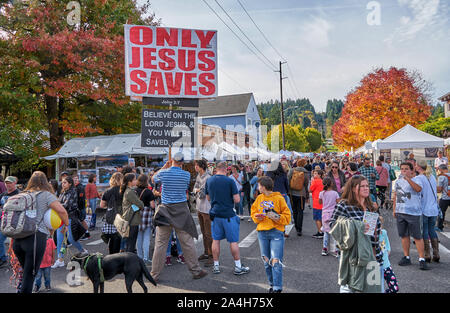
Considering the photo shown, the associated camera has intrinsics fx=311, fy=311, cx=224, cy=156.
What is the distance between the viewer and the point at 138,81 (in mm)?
7719

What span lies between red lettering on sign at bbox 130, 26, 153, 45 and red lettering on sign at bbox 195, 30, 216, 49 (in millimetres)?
1272

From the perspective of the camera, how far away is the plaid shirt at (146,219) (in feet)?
19.6

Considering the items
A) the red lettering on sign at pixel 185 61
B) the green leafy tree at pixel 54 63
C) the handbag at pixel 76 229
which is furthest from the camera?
the green leafy tree at pixel 54 63

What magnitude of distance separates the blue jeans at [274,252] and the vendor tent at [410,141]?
1246 cm

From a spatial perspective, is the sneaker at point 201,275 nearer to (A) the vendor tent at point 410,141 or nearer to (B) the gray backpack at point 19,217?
(B) the gray backpack at point 19,217

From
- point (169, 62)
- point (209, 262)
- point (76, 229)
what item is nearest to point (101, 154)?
point (169, 62)

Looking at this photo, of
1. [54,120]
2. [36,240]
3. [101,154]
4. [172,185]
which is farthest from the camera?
[54,120]

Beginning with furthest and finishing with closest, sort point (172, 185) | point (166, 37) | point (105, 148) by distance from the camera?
point (105, 148) < point (166, 37) < point (172, 185)

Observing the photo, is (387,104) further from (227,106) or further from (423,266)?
(227,106)

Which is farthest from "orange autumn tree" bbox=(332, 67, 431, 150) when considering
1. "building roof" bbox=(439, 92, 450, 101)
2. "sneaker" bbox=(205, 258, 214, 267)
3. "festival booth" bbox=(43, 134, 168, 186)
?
"sneaker" bbox=(205, 258, 214, 267)

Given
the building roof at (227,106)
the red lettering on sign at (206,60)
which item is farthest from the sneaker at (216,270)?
the building roof at (227,106)

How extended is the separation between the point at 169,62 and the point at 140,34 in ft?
3.18
